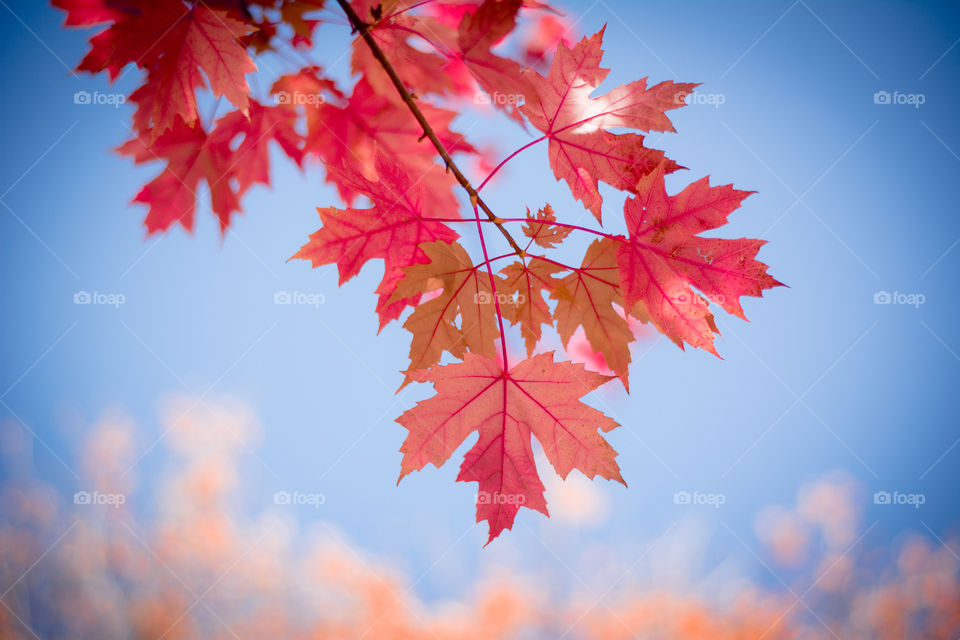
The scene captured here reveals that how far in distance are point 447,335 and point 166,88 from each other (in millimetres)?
521

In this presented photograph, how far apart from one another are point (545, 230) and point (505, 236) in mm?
56

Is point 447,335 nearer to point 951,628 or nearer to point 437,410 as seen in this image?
point 437,410

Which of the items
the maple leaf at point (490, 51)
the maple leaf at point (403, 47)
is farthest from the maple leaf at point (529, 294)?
the maple leaf at point (403, 47)

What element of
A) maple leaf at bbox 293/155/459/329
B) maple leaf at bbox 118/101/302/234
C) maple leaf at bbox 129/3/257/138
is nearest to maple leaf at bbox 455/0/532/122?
maple leaf at bbox 293/155/459/329

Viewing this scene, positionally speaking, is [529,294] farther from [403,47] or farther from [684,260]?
[403,47]

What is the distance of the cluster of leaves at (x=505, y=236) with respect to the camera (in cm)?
64

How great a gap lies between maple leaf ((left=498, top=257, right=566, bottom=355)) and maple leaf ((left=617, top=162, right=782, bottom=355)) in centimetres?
12

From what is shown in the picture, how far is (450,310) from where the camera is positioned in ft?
2.43

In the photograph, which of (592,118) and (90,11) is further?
(90,11)

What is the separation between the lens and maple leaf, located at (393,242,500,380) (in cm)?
71

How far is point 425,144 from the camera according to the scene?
3.21ft

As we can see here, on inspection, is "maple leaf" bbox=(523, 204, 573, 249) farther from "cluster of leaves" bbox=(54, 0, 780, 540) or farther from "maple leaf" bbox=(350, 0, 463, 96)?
"maple leaf" bbox=(350, 0, 463, 96)

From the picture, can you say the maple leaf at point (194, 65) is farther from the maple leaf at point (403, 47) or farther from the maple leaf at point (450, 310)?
the maple leaf at point (450, 310)

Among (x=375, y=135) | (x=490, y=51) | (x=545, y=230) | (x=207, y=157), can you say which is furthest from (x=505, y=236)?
(x=207, y=157)
